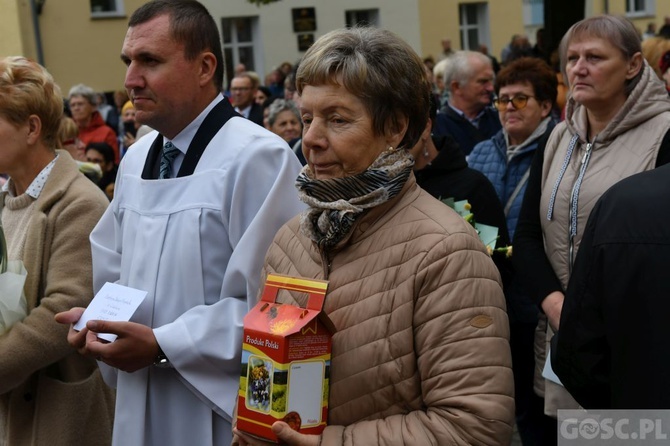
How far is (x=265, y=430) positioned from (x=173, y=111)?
1290 millimetres

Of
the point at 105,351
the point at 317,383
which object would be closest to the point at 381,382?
the point at 317,383

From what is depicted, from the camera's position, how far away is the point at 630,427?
2393 millimetres

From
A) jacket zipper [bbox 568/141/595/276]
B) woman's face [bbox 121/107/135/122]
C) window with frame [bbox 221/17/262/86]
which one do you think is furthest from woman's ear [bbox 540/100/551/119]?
window with frame [bbox 221/17/262/86]

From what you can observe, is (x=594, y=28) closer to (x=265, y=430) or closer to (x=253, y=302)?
(x=253, y=302)

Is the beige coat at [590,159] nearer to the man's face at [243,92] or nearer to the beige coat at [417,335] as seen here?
the beige coat at [417,335]

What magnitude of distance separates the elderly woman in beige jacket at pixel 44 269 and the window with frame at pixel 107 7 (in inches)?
830

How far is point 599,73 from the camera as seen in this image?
387 centimetres

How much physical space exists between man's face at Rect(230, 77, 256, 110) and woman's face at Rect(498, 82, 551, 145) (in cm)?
662

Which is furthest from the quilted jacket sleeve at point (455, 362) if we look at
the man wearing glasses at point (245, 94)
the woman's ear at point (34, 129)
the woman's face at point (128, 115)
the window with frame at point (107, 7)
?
the window with frame at point (107, 7)

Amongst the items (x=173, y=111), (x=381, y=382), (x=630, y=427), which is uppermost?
(x=173, y=111)

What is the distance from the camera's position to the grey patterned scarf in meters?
2.43

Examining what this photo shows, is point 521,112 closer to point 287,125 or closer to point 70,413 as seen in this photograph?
point 70,413

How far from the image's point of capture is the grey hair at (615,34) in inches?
155

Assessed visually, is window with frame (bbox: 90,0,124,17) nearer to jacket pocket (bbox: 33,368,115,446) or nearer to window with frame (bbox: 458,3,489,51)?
window with frame (bbox: 458,3,489,51)
